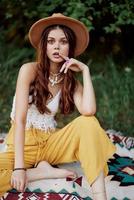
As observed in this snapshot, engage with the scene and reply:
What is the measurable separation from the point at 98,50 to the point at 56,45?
2.97m

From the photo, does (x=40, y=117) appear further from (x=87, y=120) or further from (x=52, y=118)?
(x=87, y=120)

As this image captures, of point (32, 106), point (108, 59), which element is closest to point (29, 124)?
point (32, 106)

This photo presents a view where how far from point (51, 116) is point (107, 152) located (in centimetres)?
51

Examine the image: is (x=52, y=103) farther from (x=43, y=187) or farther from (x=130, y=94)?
(x=130, y=94)

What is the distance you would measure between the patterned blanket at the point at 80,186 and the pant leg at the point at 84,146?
17 centimetres

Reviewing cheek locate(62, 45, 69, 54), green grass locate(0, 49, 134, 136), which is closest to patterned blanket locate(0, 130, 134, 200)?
cheek locate(62, 45, 69, 54)

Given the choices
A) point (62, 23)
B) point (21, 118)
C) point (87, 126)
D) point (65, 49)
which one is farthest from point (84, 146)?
point (62, 23)

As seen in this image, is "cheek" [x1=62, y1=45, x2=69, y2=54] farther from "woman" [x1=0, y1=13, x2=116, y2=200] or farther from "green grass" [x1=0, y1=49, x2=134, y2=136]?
"green grass" [x1=0, y1=49, x2=134, y2=136]

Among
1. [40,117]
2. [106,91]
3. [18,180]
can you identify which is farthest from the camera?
[106,91]

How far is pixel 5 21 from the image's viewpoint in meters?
6.79

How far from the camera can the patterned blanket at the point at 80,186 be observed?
352 centimetres

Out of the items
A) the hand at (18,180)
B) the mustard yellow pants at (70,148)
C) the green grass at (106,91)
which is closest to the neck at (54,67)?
the mustard yellow pants at (70,148)

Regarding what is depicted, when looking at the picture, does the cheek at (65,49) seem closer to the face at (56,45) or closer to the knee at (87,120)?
the face at (56,45)

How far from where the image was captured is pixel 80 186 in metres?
3.67
